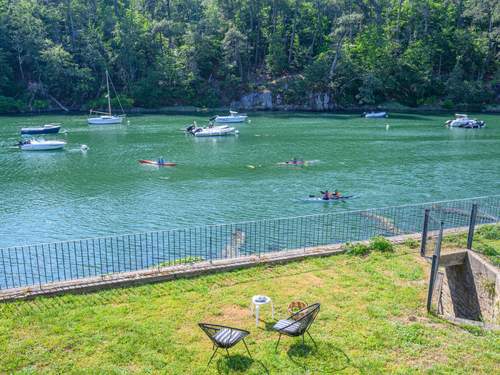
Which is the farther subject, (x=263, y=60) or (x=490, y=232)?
(x=263, y=60)

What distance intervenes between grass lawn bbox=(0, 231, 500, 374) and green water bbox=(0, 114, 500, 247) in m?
14.4

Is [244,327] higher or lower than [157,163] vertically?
higher

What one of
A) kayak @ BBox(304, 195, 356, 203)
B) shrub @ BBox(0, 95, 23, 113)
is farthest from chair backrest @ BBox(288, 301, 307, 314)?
shrub @ BBox(0, 95, 23, 113)

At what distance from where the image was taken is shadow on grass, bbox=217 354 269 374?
8977 millimetres

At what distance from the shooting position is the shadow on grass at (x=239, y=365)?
8.98 m

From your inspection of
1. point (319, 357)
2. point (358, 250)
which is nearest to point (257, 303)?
point (319, 357)

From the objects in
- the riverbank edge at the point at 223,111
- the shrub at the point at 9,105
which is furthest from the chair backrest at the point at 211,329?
the shrub at the point at 9,105

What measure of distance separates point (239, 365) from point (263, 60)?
95.5 metres

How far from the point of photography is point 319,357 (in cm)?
938

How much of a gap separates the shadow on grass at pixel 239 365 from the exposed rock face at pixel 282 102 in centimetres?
8311

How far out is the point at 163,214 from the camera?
2880cm

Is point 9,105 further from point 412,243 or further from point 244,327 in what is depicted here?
point 244,327

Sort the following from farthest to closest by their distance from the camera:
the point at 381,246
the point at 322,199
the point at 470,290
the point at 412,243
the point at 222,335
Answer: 1. the point at 322,199
2. the point at 412,243
3. the point at 381,246
4. the point at 470,290
5. the point at 222,335

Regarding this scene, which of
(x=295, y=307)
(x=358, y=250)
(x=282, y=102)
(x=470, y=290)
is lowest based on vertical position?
(x=470, y=290)
